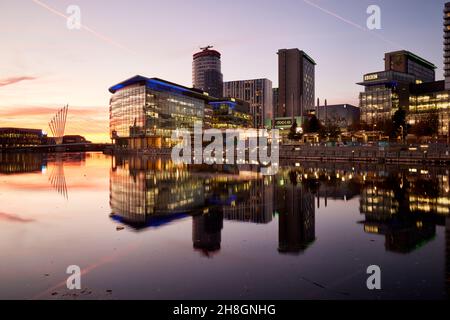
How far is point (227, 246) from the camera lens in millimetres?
15125

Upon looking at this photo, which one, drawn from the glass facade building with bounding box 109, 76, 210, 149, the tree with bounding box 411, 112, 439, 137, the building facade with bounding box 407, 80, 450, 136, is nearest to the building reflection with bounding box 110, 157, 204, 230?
the tree with bounding box 411, 112, 439, 137

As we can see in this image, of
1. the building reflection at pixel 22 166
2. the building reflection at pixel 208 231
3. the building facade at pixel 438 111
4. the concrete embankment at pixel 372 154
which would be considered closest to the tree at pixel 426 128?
the building facade at pixel 438 111

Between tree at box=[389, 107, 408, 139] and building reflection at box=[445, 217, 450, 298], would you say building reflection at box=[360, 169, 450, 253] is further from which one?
tree at box=[389, 107, 408, 139]

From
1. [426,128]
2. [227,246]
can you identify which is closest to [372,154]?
[426,128]

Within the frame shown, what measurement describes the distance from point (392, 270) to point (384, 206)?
1403cm

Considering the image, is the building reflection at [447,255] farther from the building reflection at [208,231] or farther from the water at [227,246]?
the building reflection at [208,231]

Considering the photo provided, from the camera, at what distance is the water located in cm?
1042

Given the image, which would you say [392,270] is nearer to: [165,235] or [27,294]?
[165,235]

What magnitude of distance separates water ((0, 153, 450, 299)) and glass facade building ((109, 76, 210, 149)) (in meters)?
155

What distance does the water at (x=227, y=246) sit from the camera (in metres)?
10.4

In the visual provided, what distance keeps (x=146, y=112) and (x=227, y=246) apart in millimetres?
170395
